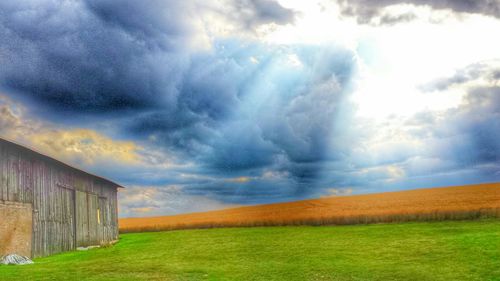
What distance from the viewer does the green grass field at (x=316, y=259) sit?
19.5 metres

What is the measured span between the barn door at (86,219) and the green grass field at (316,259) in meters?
6.85

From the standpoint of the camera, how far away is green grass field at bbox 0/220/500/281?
64.0ft

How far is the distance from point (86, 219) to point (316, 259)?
22.7 metres

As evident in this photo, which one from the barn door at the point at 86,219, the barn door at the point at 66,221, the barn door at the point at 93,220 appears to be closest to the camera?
the barn door at the point at 66,221

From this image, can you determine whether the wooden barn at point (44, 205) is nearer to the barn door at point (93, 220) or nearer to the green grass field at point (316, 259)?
the barn door at point (93, 220)

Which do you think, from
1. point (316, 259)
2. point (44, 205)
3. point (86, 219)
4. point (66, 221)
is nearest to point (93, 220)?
point (86, 219)

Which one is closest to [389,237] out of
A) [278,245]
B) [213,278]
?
[278,245]

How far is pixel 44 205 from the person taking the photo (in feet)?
104

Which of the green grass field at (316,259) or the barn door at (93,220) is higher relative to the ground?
the barn door at (93,220)

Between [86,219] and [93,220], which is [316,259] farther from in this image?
[93,220]

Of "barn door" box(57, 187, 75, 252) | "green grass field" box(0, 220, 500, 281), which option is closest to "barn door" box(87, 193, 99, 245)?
"barn door" box(57, 187, 75, 252)

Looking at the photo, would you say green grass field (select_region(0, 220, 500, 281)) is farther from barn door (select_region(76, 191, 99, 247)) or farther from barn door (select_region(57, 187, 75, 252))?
barn door (select_region(76, 191, 99, 247))

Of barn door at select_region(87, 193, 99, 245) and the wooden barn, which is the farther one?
barn door at select_region(87, 193, 99, 245)

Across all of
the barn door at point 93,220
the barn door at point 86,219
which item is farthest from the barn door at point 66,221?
the barn door at point 93,220
